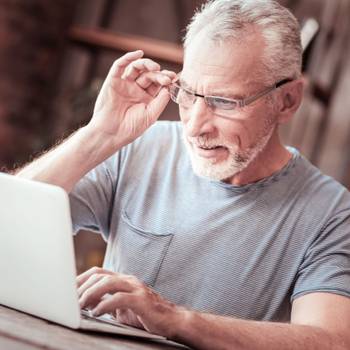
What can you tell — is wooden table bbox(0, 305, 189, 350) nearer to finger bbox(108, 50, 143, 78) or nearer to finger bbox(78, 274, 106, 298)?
finger bbox(78, 274, 106, 298)

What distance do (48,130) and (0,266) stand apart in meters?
3.73

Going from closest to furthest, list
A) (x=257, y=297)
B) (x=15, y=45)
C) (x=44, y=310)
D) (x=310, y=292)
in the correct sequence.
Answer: (x=44, y=310) → (x=310, y=292) → (x=257, y=297) → (x=15, y=45)

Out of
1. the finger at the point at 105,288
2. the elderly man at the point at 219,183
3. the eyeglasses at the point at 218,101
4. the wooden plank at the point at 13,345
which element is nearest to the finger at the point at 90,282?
the finger at the point at 105,288

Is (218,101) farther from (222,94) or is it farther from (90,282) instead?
(90,282)

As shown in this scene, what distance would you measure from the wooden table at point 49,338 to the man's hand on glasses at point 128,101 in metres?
0.73

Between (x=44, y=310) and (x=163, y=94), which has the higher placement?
(x=163, y=94)

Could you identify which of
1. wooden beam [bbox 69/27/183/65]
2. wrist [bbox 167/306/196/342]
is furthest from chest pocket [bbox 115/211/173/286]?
wooden beam [bbox 69/27/183/65]

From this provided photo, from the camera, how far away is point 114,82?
2.10 metres

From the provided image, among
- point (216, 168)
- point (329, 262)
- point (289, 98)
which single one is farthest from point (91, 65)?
point (329, 262)

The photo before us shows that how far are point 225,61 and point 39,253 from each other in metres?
0.78

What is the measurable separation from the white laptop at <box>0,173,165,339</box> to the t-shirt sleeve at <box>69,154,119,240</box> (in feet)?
2.08

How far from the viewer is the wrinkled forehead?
1.92 m

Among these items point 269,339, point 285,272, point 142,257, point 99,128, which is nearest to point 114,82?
point 99,128

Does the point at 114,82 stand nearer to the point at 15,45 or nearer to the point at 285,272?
the point at 285,272
